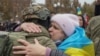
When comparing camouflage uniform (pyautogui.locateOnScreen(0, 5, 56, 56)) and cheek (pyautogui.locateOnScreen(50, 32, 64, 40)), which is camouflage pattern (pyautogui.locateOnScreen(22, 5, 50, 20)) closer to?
camouflage uniform (pyautogui.locateOnScreen(0, 5, 56, 56))

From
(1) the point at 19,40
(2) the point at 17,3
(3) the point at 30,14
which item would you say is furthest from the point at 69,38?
(2) the point at 17,3

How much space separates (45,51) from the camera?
3.04 meters

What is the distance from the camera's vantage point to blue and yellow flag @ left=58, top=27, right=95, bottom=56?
11.1ft

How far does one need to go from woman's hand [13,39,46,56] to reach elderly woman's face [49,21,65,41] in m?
0.53

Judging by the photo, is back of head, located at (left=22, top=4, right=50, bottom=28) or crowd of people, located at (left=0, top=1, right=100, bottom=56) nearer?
crowd of people, located at (left=0, top=1, right=100, bottom=56)

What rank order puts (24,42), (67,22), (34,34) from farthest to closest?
(67,22) < (34,34) < (24,42)

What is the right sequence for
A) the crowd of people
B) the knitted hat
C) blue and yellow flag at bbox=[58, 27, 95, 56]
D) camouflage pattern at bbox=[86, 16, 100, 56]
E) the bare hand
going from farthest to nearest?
camouflage pattern at bbox=[86, 16, 100, 56]
the knitted hat
blue and yellow flag at bbox=[58, 27, 95, 56]
the bare hand
the crowd of people

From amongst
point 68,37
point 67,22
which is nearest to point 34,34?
point 68,37

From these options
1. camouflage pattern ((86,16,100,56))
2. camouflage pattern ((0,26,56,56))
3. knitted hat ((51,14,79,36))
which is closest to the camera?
camouflage pattern ((0,26,56,56))

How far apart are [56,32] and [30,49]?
64 cm

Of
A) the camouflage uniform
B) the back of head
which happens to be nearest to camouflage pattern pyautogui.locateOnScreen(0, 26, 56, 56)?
the camouflage uniform

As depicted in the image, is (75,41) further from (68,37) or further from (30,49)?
(30,49)

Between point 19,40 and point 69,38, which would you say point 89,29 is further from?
point 19,40

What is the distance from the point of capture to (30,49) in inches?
117
